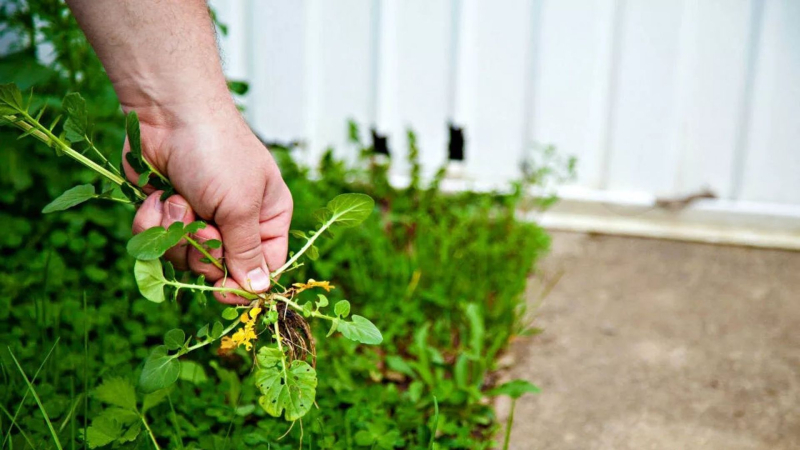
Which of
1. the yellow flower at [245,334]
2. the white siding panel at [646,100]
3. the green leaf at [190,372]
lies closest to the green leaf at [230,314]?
the yellow flower at [245,334]

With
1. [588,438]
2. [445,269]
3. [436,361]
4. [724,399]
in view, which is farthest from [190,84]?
[724,399]

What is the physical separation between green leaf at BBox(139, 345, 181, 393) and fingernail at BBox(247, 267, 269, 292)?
0.16 m

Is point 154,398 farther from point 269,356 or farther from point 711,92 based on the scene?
point 711,92

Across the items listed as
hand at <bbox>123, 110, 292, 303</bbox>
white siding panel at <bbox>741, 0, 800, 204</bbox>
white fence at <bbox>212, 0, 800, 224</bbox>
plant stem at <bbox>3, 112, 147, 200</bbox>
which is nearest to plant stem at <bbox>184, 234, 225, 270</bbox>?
hand at <bbox>123, 110, 292, 303</bbox>

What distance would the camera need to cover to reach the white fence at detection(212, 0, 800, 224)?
276 cm

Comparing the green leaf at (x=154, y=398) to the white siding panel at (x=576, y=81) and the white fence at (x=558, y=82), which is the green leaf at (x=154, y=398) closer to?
the white fence at (x=558, y=82)

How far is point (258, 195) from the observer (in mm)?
1129

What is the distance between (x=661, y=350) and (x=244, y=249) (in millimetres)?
1364

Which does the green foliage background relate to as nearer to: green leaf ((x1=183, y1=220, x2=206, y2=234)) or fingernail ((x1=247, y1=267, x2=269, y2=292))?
fingernail ((x1=247, y1=267, x2=269, y2=292))

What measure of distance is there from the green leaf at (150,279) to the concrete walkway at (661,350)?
0.89 meters

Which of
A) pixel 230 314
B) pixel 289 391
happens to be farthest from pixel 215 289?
pixel 289 391

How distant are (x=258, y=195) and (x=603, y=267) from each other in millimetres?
1776

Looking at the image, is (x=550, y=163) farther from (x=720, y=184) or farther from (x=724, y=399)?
(x=724, y=399)

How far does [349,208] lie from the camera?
1190 millimetres
